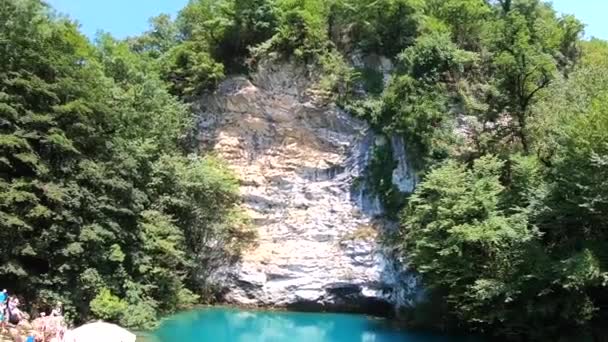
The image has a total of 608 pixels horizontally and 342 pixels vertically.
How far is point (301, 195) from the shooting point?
27781mm

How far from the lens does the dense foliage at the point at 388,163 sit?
52.1 feet

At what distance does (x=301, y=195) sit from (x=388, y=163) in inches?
186

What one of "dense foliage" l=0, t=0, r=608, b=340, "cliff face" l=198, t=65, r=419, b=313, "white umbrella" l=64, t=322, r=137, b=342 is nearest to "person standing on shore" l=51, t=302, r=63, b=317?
"dense foliage" l=0, t=0, r=608, b=340

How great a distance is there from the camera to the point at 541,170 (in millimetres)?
17938

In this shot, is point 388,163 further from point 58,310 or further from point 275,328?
point 58,310

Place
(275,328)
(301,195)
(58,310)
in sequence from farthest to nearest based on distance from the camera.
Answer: (301,195) < (275,328) < (58,310)

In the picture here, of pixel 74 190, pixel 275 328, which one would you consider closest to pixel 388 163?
pixel 275 328

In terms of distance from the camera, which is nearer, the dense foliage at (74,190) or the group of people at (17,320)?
the group of people at (17,320)

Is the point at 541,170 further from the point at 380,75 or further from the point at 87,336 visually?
the point at 87,336

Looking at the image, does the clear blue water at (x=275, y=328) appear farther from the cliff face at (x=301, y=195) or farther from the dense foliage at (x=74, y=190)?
the cliff face at (x=301, y=195)

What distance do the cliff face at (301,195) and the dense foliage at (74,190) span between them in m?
4.82

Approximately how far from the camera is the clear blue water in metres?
18.5

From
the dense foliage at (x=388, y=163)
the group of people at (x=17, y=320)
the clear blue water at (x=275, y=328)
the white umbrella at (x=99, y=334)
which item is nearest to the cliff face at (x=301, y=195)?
the dense foliage at (x=388, y=163)

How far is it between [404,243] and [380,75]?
381 inches
